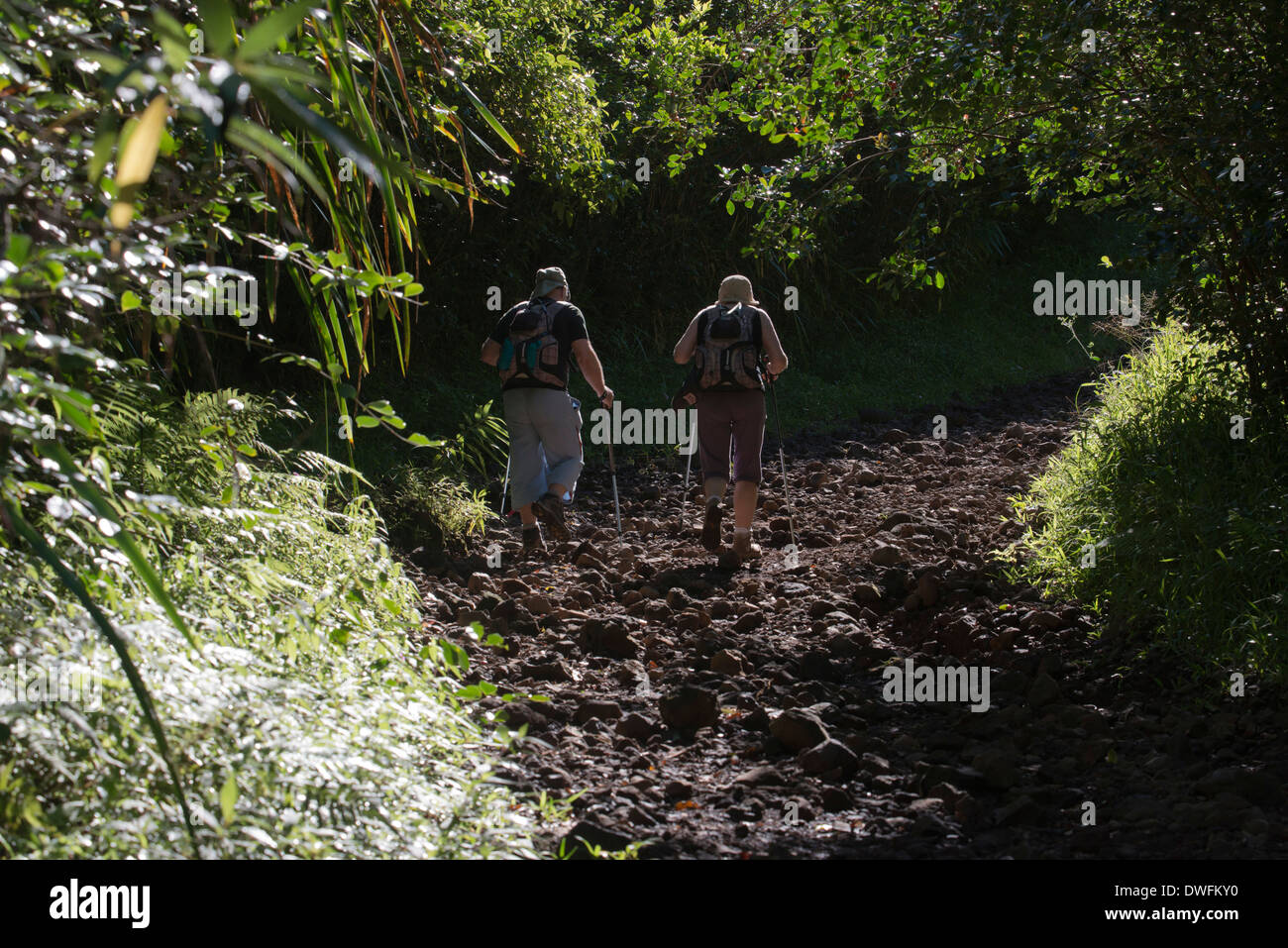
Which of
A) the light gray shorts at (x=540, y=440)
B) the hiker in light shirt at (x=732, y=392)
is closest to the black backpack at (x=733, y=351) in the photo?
the hiker in light shirt at (x=732, y=392)

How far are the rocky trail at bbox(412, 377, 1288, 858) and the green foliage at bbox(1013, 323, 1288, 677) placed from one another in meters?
0.19

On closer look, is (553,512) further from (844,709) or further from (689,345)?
(844,709)

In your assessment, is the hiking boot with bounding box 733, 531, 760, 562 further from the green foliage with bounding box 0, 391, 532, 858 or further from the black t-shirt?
the green foliage with bounding box 0, 391, 532, 858

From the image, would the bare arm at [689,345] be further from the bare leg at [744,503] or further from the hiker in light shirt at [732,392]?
the bare leg at [744,503]

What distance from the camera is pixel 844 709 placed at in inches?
182

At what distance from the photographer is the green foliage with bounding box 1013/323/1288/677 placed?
4.83 meters

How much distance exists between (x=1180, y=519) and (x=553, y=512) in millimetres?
3501

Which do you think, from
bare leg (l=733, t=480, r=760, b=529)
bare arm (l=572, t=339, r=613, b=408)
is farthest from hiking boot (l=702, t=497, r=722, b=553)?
bare arm (l=572, t=339, r=613, b=408)

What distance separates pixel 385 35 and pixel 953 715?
124 inches

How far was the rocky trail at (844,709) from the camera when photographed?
3541 millimetres

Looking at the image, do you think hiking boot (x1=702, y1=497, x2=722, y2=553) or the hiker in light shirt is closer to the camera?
the hiker in light shirt

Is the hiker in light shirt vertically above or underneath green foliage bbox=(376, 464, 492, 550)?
above

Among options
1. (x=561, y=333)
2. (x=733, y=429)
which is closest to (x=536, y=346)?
(x=561, y=333)

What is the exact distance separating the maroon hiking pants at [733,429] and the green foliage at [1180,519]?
1609 millimetres
